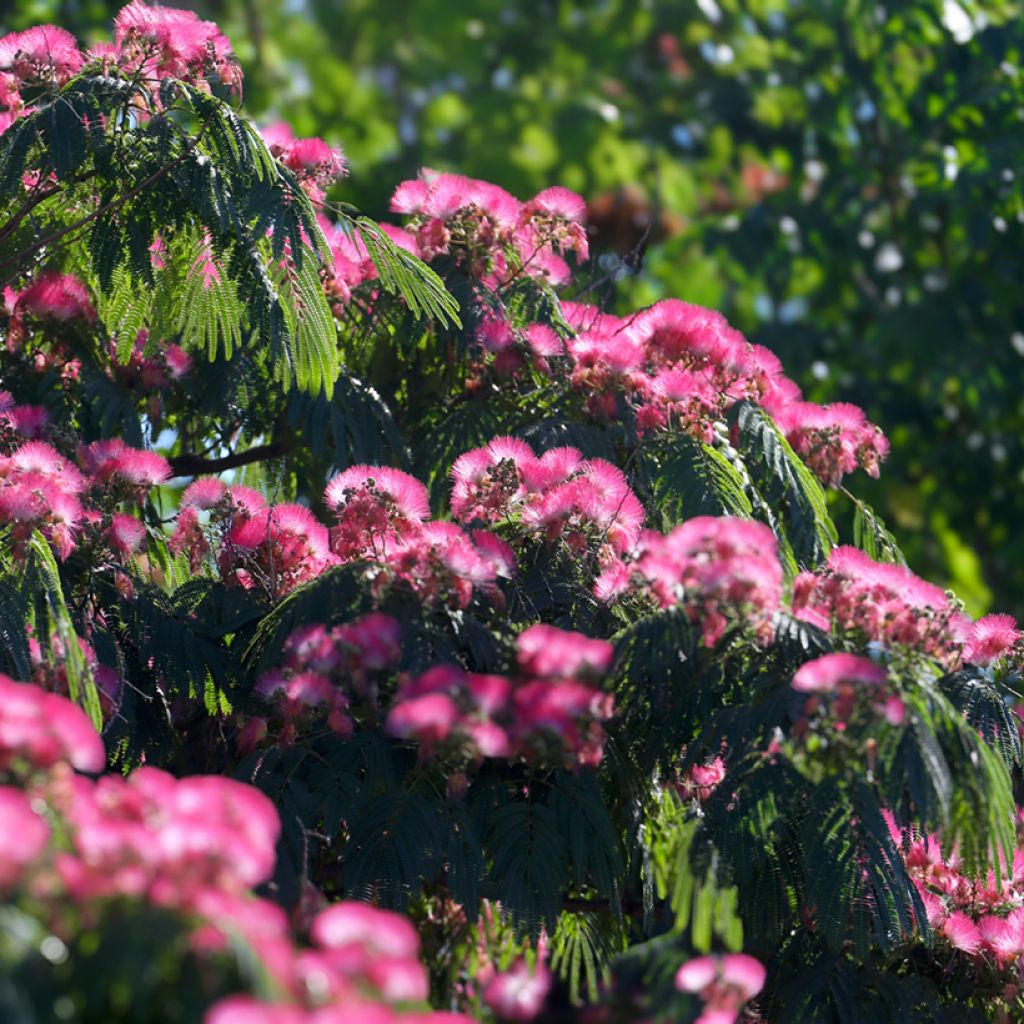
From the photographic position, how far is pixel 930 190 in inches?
407

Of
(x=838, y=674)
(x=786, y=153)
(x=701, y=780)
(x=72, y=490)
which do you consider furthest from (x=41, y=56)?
(x=786, y=153)

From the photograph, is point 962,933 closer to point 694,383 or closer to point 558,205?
point 694,383

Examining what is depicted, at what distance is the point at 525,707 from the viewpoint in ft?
9.16

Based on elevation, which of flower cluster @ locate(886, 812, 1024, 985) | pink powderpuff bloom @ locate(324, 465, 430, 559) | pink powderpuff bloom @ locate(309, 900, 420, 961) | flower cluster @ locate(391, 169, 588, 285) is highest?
pink powderpuff bloom @ locate(309, 900, 420, 961)

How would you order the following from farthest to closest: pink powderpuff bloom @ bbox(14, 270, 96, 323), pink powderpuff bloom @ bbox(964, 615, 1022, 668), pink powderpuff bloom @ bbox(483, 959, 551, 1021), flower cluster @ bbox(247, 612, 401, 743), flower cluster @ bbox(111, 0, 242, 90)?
pink powderpuff bloom @ bbox(14, 270, 96, 323), flower cluster @ bbox(111, 0, 242, 90), pink powderpuff bloom @ bbox(964, 615, 1022, 668), flower cluster @ bbox(247, 612, 401, 743), pink powderpuff bloom @ bbox(483, 959, 551, 1021)

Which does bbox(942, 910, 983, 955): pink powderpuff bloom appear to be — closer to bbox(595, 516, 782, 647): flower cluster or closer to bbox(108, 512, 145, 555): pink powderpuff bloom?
bbox(595, 516, 782, 647): flower cluster

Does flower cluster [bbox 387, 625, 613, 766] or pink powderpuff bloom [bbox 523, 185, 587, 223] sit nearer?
flower cluster [bbox 387, 625, 613, 766]

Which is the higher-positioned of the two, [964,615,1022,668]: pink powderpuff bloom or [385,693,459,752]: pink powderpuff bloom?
[964,615,1022,668]: pink powderpuff bloom

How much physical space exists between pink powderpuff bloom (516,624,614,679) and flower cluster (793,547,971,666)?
669 mm

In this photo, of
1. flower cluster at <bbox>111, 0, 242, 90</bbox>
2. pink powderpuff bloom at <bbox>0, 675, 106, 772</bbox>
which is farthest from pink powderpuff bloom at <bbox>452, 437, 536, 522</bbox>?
pink powderpuff bloom at <bbox>0, 675, 106, 772</bbox>

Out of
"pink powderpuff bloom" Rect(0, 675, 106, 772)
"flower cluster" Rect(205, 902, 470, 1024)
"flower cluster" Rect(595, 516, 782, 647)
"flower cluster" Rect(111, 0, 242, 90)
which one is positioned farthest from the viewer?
"flower cluster" Rect(111, 0, 242, 90)

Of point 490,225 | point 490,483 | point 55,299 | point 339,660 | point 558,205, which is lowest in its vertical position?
point 55,299

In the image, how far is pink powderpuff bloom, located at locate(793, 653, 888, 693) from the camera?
9.53ft

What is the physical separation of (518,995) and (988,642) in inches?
78.4
